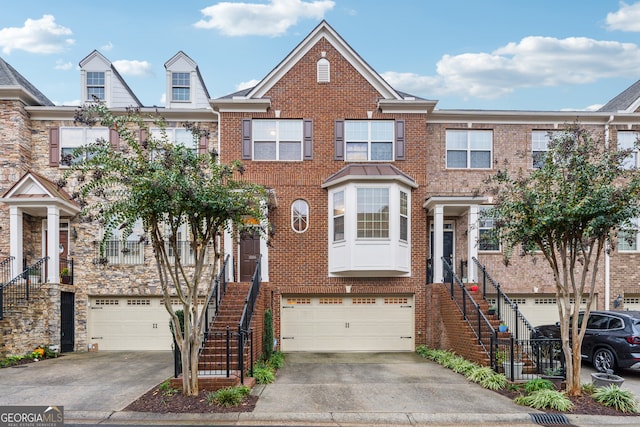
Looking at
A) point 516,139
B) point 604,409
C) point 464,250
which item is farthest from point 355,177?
point 604,409

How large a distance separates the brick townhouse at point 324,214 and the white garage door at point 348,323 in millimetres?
33

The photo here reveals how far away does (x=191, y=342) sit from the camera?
30.7 feet

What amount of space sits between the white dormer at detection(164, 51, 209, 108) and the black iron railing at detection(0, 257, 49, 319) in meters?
7.03

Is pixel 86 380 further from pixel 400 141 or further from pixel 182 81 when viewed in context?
pixel 400 141

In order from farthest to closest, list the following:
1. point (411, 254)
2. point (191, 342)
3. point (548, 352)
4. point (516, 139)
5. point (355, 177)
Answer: point (516, 139), point (411, 254), point (355, 177), point (548, 352), point (191, 342)

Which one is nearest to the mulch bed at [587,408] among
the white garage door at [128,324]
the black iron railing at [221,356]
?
the black iron railing at [221,356]

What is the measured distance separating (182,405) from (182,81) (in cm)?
1264

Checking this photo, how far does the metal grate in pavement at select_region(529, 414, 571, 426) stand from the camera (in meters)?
8.08

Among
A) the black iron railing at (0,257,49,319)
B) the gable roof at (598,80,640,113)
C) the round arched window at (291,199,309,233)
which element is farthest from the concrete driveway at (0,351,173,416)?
the gable roof at (598,80,640,113)

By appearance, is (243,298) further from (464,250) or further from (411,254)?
(464,250)

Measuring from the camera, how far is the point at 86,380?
35.2 feet

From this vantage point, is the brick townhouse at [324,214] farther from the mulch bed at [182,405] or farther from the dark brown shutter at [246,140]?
the mulch bed at [182,405]

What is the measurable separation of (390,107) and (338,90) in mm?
1787

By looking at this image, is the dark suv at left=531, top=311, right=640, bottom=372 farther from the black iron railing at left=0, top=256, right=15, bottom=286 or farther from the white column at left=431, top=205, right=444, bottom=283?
the black iron railing at left=0, top=256, right=15, bottom=286
